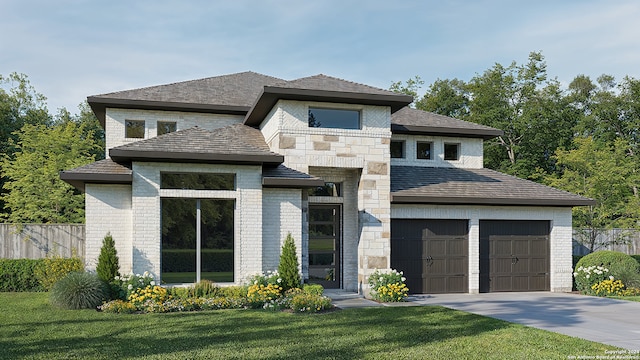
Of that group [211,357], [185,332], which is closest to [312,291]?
[185,332]

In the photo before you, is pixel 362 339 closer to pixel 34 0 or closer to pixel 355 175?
pixel 355 175

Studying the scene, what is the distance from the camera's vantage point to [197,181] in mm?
14969

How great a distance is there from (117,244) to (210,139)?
371 cm

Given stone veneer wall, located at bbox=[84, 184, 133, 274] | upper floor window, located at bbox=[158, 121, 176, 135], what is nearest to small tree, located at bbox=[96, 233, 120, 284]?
stone veneer wall, located at bbox=[84, 184, 133, 274]

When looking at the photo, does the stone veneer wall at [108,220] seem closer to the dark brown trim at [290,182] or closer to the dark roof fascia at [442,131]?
the dark brown trim at [290,182]

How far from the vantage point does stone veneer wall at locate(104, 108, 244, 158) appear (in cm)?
1875

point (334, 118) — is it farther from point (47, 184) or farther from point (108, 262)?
point (47, 184)

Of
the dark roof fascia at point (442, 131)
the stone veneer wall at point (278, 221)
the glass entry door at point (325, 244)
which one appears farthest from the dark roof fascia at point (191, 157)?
the dark roof fascia at point (442, 131)

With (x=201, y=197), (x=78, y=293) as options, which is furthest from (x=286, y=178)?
(x=78, y=293)

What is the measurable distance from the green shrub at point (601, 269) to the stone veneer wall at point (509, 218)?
51 centimetres

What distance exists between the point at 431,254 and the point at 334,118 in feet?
17.3

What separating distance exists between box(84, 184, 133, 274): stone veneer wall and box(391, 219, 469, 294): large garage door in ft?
25.4

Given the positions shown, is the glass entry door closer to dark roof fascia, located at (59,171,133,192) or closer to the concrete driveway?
the concrete driveway

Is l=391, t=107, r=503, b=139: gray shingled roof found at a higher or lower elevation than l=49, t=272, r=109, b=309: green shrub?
higher
